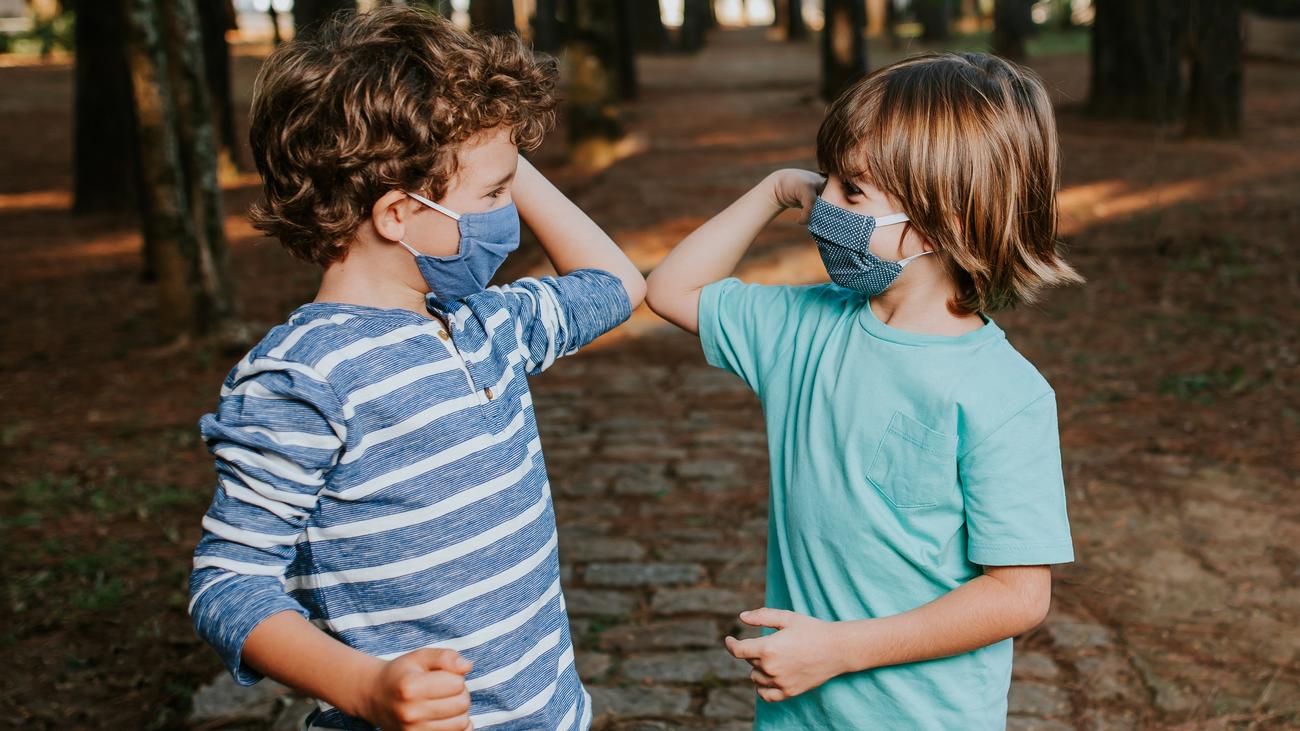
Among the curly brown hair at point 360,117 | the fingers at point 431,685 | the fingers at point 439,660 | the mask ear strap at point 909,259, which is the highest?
the curly brown hair at point 360,117

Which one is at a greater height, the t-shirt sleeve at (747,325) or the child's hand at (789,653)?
the t-shirt sleeve at (747,325)

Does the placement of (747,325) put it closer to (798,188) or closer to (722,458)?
(798,188)

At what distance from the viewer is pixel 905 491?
1.94 metres

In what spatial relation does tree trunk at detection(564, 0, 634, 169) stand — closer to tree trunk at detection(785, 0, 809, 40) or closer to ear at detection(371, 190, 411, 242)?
ear at detection(371, 190, 411, 242)

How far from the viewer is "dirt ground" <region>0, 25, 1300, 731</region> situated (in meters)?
3.82

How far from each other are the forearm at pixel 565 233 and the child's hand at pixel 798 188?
12.7 inches

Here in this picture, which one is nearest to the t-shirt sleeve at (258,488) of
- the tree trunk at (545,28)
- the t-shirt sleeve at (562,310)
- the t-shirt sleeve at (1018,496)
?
the t-shirt sleeve at (562,310)

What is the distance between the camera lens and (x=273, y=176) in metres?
1.89

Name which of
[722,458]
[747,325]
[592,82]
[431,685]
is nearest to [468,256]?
[747,325]

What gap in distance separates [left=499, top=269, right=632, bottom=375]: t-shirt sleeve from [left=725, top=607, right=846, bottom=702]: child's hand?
63 centimetres

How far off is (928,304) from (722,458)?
3557mm

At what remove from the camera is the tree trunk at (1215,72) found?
41.6ft

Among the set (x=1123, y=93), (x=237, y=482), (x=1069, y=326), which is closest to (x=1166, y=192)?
(x=1069, y=326)

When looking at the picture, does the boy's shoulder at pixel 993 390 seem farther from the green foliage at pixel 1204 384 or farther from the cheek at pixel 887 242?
the green foliage at pixel 1204 384
